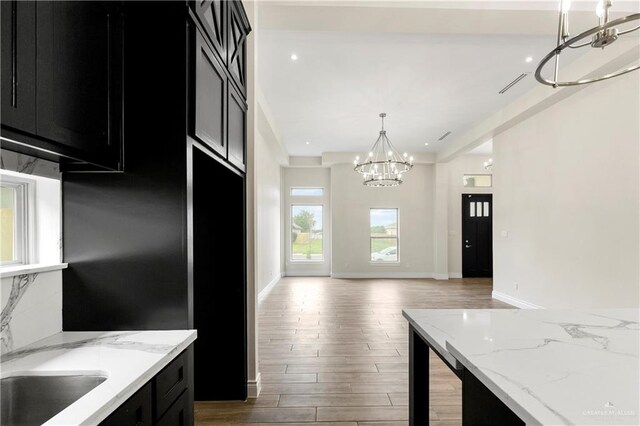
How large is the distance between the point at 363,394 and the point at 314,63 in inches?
143

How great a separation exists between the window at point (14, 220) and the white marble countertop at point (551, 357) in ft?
6.07

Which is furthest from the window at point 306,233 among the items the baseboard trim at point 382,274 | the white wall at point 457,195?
the white wall at point 457,195

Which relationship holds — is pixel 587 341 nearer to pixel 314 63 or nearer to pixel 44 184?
pixel 44 184

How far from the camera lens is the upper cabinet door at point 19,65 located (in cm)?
97

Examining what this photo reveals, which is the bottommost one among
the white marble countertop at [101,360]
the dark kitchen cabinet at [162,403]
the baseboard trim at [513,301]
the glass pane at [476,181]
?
the baseboard trim at [513,301]

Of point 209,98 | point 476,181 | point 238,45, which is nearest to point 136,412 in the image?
point 209,98

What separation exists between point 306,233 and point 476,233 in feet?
15.9

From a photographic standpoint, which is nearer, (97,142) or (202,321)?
(97,142)

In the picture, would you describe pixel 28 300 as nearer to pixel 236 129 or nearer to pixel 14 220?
pixel 14 220

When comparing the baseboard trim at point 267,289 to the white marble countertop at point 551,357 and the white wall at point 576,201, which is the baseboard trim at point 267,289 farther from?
the white marble countertop at point 551,357

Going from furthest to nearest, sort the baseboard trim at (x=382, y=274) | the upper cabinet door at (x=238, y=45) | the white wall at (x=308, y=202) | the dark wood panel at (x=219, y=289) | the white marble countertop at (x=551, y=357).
Result: 1. the white wall at (x=308, y=202)
2. the baseboard trim at (x=382, y=274)
3. the dark wood panel at (x=219, y=289)
4. the upper cabinet door at (x=238, y=45)
5. the white marble countertop at (x=551, y=357)

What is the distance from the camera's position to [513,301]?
235 inches

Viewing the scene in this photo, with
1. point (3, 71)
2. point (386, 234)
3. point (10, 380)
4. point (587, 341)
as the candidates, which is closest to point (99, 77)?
point (3, 71)

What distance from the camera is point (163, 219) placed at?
1.53 meters
